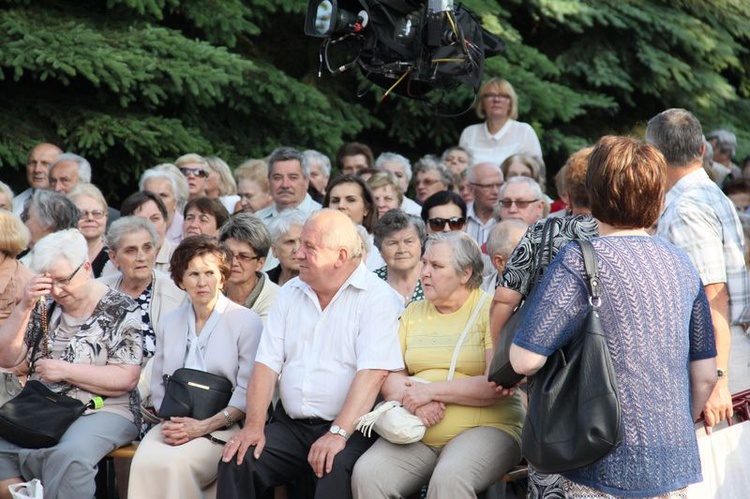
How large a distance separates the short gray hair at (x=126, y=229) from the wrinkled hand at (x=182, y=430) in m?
1.54

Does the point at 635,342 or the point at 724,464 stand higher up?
the point at 635,342

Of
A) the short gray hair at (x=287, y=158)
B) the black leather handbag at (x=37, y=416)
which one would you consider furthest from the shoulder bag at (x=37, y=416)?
the short gray hair at (x=287, y=158)

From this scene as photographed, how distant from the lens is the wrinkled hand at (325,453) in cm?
522

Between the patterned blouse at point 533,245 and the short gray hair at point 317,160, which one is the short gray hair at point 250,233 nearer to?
the patterned blouse at point 533,245

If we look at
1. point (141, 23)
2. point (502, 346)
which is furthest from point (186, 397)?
point (141, 23)

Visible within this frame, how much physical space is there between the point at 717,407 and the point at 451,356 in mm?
1327

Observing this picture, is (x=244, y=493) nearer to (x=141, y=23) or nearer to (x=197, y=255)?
(x=197, y=255)

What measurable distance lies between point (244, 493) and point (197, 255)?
1286mm

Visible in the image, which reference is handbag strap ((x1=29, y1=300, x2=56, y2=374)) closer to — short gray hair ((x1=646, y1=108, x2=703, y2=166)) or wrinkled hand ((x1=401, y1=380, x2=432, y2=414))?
wrinkled hand ((x1=401, y1=380, x2=432, y2=414))

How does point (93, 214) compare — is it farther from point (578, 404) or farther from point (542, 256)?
point (578, 404)

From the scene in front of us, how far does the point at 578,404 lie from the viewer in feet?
11.6

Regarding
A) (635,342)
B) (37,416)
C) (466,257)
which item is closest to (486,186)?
(466,257)

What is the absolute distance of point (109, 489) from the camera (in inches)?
242

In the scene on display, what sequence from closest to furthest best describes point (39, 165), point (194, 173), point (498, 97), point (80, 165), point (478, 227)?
1. point (478, 227)
2. point (80, 165)
3. point (39, 165)
4. point (194, 173)
5. point (498, 97)
